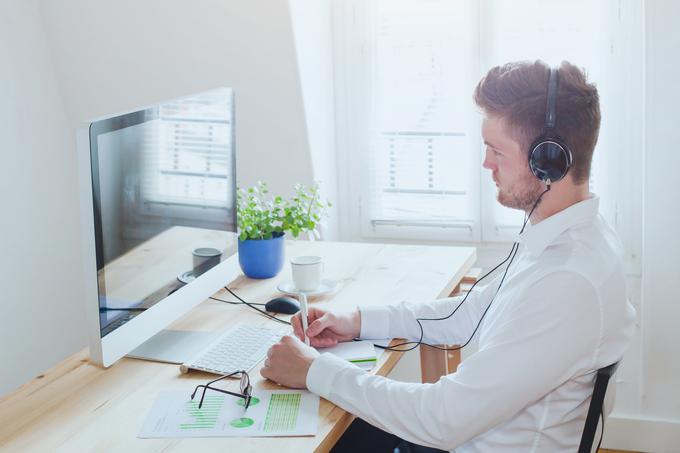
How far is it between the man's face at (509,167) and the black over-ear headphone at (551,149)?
5 cm

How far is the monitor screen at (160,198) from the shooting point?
1483 millimetres

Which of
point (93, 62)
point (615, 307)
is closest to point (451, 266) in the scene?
point (615, 307)

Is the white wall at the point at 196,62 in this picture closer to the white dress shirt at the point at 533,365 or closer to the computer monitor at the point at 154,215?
the computer monitor at the point at 154,215

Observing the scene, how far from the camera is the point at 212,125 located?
Answer: 1890mm

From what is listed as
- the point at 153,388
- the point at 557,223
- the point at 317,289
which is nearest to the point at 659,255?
the point at 317,289

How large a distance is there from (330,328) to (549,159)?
0.60 meters

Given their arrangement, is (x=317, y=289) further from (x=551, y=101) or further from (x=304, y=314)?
(x=551, y=101)

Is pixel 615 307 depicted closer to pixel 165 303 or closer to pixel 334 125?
pixel 165 303

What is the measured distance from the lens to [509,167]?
4.77ft

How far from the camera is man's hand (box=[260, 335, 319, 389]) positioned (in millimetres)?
1503

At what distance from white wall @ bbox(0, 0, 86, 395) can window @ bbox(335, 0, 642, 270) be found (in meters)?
0.96

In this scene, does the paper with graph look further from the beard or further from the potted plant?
the potted plant

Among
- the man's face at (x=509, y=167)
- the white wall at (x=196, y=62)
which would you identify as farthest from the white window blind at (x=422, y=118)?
the man's face at (x=509, y=167)

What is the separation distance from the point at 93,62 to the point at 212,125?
0.99 m
